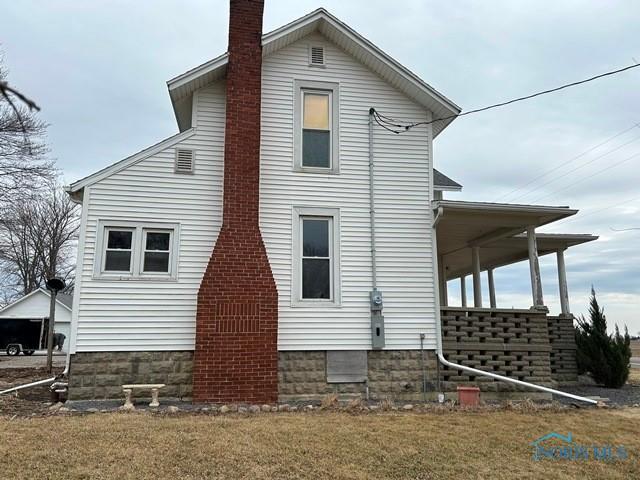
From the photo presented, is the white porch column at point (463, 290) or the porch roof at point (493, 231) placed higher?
the porch roof at point (493, 231)

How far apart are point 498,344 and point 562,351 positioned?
313cm

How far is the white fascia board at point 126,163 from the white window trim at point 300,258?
Answer: 250 cm

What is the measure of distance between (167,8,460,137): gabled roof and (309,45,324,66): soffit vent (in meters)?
0.29

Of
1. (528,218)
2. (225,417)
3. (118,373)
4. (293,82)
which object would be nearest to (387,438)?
(225,417)

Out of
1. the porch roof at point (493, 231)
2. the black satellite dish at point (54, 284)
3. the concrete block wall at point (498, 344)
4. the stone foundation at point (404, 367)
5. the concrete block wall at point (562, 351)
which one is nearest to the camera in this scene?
the stone foundation at point (404, 367)

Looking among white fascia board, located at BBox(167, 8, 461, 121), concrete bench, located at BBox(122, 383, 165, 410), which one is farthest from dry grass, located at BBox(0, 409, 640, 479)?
white fascia board, located at BBox(167, 8, 461, 121)

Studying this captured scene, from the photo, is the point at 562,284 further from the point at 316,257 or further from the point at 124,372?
the point at 124,372

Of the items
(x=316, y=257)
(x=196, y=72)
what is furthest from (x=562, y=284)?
(x=196, y=72)

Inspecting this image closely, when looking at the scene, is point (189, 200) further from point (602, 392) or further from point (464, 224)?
point (602, 392)

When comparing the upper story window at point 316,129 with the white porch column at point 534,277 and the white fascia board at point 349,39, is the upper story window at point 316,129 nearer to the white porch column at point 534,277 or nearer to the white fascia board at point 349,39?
the white fascia board at point 349,39

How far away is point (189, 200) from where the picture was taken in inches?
345

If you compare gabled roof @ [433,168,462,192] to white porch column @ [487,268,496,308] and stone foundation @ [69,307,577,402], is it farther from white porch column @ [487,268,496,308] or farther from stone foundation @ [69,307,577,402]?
white porch column @ [487,268,496,308]

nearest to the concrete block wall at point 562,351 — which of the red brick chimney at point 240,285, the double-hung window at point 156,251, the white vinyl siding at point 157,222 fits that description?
the red brick chimney at point 240,285

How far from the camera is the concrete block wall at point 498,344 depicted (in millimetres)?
9406
